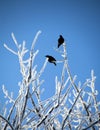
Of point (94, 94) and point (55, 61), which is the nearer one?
point (55, 61)

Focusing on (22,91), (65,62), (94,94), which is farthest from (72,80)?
(94,94)

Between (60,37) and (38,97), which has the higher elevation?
(60,37)

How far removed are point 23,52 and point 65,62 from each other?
1.96 feet

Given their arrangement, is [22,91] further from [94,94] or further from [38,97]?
[94,94]

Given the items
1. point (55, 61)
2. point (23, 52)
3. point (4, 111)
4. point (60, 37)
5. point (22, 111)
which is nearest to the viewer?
point (22, 111)

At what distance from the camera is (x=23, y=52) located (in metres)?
2.60

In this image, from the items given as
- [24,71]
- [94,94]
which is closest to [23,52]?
[24,71]

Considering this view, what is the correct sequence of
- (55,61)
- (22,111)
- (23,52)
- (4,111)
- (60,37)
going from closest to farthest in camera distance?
(22,111) → (23,52) → (55,61) → (60,37) → (4,111)

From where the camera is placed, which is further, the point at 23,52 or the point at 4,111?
the point at 4,111

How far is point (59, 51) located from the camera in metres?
2.92

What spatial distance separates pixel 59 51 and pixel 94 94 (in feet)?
4.44

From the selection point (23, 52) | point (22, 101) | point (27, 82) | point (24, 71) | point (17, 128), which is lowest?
point (17, 128)

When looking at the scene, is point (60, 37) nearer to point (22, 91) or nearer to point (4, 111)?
point (22, 91)

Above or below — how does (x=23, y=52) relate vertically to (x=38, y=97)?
above
